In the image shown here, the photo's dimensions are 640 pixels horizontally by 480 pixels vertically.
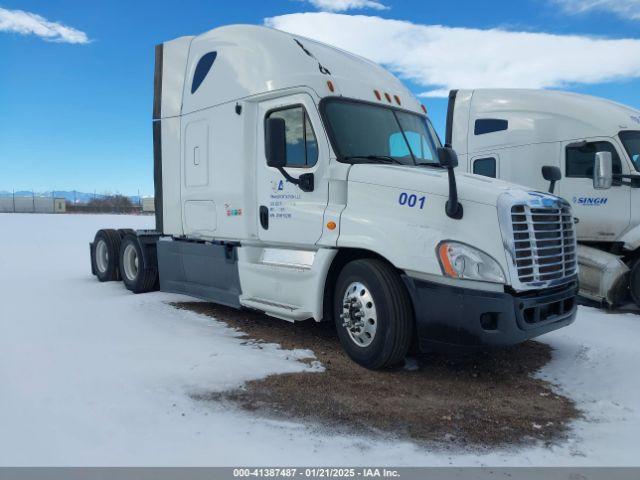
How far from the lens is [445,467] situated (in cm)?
337

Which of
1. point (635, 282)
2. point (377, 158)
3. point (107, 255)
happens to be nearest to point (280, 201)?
point (377, 158)

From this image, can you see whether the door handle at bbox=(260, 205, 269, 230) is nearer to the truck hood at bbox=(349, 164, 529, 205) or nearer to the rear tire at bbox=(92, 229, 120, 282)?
the truck hood at bbox=(349, 164, 529, 205)

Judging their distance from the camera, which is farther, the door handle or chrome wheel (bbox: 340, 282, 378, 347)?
the door handle

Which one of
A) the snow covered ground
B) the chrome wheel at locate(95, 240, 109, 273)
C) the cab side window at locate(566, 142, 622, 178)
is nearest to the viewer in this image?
the snow covered ground

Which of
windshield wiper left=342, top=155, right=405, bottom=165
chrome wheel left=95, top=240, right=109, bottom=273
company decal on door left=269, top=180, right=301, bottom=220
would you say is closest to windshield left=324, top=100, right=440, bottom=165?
windshield wiper left=342, top=155, right=405, bottom=165

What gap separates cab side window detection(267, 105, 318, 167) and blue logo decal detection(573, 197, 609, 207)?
18.5 feet

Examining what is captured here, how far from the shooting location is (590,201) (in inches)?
352

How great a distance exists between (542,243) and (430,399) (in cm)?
175

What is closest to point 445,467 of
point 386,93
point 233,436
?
point 233,436

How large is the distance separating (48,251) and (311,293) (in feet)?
43.1

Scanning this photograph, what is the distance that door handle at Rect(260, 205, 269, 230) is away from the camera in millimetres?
6285

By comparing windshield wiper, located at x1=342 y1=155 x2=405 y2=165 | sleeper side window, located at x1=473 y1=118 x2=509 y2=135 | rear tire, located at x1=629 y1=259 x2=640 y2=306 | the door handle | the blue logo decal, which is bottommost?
rear tire, located at x1=629 y1=259 x2=640 y2=306

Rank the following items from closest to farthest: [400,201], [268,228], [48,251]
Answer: [400,201]
[268,228]
[48,251]

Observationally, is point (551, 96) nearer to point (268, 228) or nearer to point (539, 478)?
point (268, 228)
